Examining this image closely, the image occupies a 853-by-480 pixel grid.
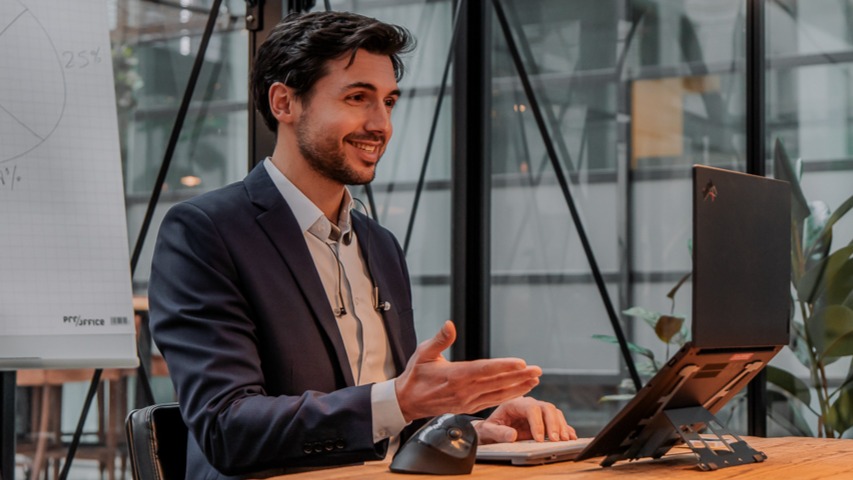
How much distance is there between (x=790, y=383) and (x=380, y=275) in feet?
7.42

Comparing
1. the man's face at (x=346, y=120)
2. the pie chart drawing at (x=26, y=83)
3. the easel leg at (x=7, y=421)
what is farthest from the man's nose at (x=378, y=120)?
the easel leg at (x=7, y=421)

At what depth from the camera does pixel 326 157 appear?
6.31ft

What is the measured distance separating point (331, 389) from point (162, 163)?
2.36 meters

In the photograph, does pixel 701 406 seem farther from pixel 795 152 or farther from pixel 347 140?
pixel 795 152

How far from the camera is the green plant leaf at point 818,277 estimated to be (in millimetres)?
3764

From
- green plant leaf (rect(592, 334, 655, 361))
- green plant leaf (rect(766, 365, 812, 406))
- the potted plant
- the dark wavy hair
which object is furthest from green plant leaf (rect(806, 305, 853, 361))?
the dark wavy hair

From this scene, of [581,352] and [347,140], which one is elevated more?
[347,140]

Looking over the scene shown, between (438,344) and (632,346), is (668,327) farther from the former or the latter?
(438,344)

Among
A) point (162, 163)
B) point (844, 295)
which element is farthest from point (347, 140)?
point (844, 295)

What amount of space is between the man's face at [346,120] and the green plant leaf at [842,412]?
2424 mm

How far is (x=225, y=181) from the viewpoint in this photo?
163 inches

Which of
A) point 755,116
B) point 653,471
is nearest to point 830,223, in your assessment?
point 755,116

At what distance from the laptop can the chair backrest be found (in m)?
0.48

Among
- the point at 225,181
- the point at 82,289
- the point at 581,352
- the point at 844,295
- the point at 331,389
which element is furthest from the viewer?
the point at 581,352
